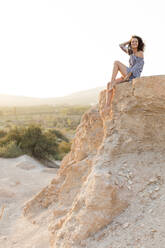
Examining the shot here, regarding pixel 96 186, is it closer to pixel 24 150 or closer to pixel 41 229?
pixel 41 229

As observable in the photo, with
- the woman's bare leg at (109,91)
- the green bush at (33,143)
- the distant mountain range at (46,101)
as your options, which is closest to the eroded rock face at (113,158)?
the woman's bare leg at (109,91)

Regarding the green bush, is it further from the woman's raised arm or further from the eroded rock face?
the woman's raised arm

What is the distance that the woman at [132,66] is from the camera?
3.98 m

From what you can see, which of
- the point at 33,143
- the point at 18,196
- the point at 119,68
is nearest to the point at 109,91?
the point at 119,68

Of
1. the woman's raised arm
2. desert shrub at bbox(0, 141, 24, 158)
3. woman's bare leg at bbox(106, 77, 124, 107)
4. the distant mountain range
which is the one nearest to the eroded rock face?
woman's bare leg at bbox(106, 77, 124, 107)

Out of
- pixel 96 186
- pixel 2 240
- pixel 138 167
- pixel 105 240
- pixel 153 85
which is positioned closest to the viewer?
pixel 105 240

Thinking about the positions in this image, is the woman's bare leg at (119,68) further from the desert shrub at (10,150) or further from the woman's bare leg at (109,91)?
the desert shrub at (10,150)

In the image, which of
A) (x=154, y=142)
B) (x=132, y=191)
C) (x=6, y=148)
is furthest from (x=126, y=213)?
(x=6, y=148)

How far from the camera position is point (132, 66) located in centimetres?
417

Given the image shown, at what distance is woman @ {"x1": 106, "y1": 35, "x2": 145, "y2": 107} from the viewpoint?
157 inches

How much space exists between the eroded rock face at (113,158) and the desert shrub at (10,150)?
7.78 m

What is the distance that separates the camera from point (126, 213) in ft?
9.68

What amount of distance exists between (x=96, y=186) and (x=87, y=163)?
1712mm

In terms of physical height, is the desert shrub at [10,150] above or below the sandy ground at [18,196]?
above
